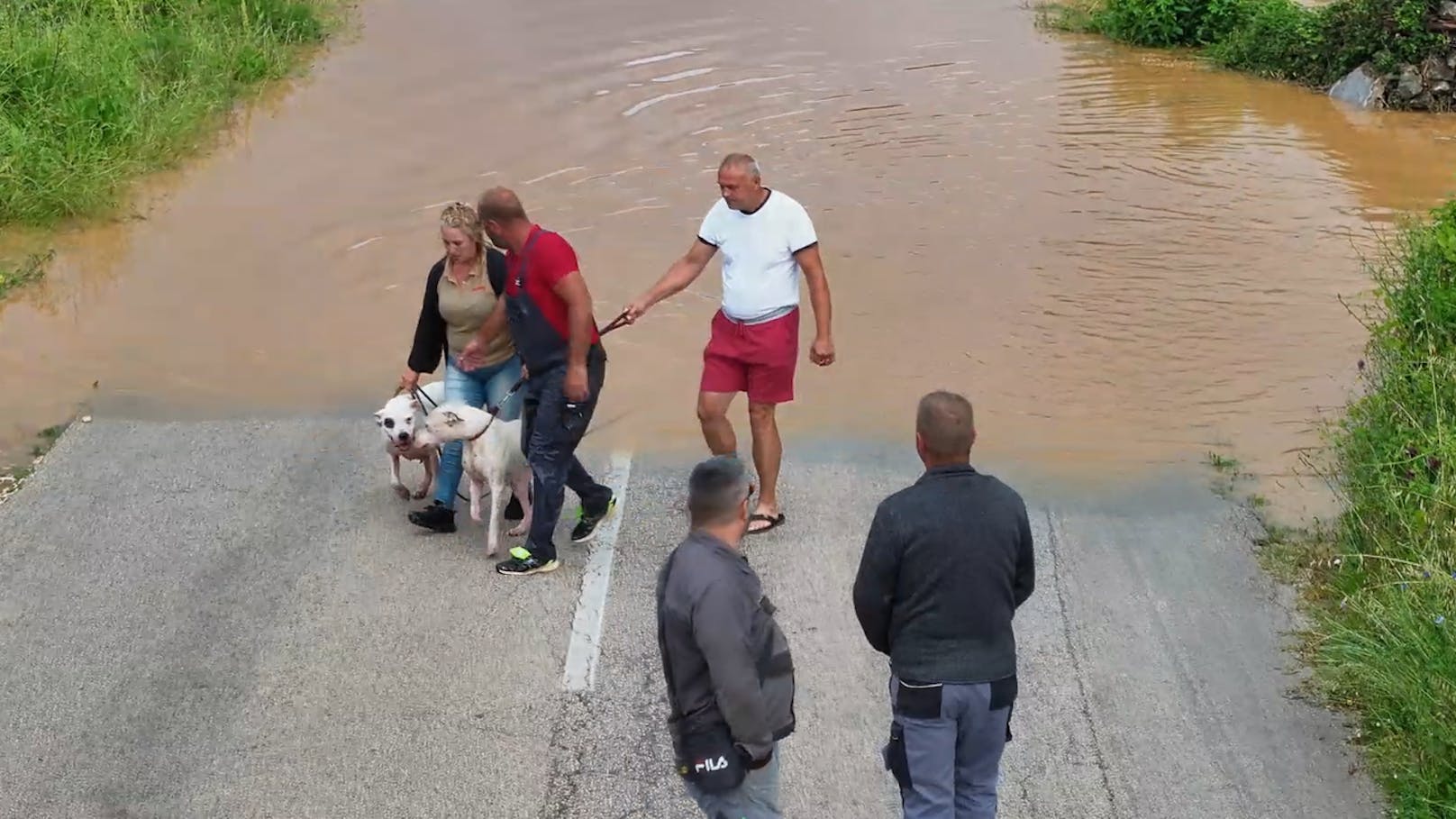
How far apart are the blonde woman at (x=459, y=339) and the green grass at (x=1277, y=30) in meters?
13.2

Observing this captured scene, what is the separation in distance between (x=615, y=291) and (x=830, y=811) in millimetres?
6468

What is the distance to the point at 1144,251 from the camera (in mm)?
12453

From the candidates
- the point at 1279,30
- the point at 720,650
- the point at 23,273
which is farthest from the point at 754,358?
the point at 1279,30

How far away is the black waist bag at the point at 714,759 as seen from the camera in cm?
426

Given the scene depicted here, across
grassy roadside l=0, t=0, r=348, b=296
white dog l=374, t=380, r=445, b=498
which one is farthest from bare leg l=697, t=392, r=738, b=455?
grassy roadside l=0, t=0, r=348, b=296

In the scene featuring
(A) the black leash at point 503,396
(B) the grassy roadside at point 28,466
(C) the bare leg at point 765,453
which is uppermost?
(A) the black leash at point 503,396

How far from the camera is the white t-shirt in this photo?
23.2ft

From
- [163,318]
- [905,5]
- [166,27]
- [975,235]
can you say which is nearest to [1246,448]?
[975,235]

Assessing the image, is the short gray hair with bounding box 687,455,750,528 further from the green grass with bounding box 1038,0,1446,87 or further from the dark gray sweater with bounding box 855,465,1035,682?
the green grass with bounding box 1038,0,1446,87

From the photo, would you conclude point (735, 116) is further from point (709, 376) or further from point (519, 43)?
point (709, 376)

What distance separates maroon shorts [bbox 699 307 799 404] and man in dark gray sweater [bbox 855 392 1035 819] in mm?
2676

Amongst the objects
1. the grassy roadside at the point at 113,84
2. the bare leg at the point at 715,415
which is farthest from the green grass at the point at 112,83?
the bare leg at the point at 715,415

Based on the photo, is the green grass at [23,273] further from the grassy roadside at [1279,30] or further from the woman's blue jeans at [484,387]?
the grassy roadside at [1279,30]

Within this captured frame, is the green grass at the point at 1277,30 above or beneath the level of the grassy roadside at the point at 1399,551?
above
